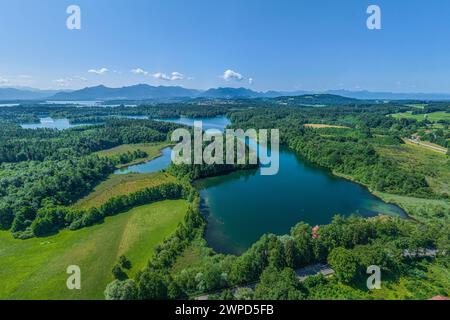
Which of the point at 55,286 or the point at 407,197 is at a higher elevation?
the point at 407,197

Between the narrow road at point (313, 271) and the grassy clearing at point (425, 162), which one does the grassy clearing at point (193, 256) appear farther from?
the grassy clearing at point (425, 162)

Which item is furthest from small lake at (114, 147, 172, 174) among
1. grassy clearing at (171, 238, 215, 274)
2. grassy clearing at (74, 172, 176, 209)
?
grassy clearing at (171, 238, 215, 274)

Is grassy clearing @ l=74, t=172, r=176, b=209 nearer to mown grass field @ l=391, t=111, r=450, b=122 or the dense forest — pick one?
the dense forest

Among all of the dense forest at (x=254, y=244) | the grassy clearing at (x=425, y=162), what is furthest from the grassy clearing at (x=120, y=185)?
the grassy clearing at (x=425, y=162)

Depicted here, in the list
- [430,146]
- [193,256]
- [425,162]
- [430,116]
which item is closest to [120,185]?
[193,256]
